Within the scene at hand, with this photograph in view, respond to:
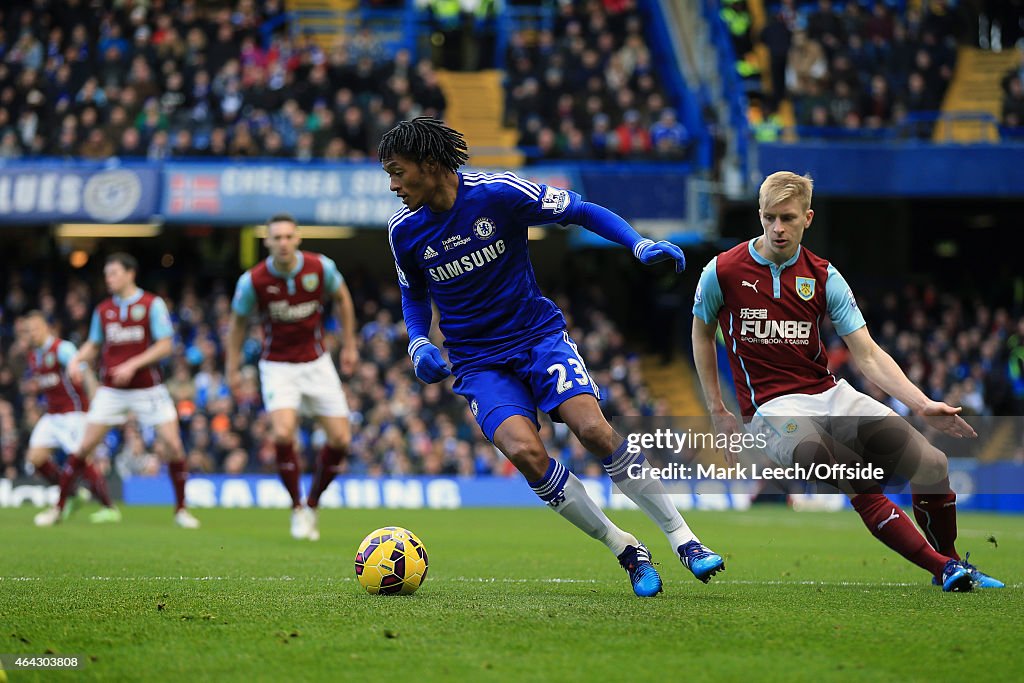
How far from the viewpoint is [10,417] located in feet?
70.9

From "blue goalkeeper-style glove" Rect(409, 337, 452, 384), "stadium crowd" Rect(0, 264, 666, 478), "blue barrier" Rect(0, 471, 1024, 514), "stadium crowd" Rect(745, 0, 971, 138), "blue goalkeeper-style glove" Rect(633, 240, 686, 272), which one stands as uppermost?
"stadium crowd" Rect(745, 0, 971, 138)

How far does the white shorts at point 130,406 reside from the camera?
44.2ft

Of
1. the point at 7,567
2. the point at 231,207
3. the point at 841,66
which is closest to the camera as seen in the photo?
the point at 7,567

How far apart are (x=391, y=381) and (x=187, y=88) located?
7155 mm

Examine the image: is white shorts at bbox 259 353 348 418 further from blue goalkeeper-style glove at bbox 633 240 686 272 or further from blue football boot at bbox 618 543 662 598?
blue goalkeeper-style glove at bbox 633 240 686 272

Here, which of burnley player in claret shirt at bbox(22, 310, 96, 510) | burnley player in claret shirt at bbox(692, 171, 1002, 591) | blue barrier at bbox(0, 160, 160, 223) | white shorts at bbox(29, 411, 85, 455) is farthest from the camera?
blue barrier at bbox(0, 160, 160, 223)

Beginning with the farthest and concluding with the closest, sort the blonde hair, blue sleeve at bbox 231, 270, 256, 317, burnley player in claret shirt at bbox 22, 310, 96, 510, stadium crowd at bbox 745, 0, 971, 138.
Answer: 1. stadium crowd at bbox 745, 0, 971, 138
2. burnley player in claret shirt at bbox 22, 310, 96, 510
3. blue sleeve at bbox 231, 270, 256, 317
4. the blonde hair

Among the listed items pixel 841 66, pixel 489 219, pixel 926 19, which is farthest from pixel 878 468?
pixel 926 19

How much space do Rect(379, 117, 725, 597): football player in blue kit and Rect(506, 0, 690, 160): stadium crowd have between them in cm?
1744

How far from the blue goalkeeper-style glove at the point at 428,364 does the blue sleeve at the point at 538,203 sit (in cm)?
85

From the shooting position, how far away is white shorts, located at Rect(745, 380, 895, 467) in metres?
7.11

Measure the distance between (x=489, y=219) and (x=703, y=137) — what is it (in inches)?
737

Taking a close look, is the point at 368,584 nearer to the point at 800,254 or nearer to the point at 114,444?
the point at 800,254

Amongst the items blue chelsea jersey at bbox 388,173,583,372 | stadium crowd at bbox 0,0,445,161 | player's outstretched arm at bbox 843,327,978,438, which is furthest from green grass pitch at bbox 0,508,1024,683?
stadium crowd at bbox 0,0,445,161
